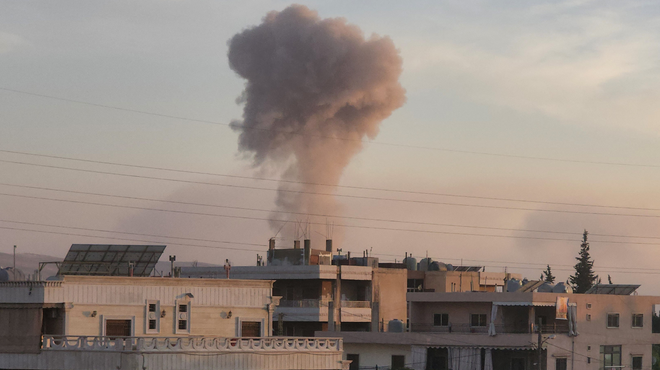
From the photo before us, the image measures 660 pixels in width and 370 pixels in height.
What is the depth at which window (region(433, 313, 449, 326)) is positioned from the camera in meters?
85.2

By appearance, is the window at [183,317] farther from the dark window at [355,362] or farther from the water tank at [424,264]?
the water tank at [424,264]

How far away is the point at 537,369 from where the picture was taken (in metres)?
78.6

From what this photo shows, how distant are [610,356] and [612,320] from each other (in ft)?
10.2

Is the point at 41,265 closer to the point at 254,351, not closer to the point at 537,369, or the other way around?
the point at 254,351

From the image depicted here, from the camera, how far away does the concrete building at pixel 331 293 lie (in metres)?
90.5

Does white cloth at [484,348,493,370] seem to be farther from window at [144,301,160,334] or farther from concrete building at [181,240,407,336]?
window at [144,301,160,334]

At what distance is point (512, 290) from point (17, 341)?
48.1 metres

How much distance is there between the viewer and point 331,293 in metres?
91.9

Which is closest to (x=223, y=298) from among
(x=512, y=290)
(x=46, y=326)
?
(x=46, y=326)

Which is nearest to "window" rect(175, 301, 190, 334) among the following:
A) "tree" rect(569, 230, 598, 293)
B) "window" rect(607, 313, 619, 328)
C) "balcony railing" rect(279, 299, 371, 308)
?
"balcony railing" rect(279, 299, 371, 308)

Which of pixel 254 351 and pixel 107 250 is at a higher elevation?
pixel 107 250

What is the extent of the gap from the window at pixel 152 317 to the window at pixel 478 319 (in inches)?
1429

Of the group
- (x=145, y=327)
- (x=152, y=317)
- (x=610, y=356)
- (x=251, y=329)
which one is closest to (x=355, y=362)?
(x=610, y=356)

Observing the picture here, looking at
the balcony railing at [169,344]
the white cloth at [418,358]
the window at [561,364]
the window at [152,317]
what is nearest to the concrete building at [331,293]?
the white cloth at [418,358]
